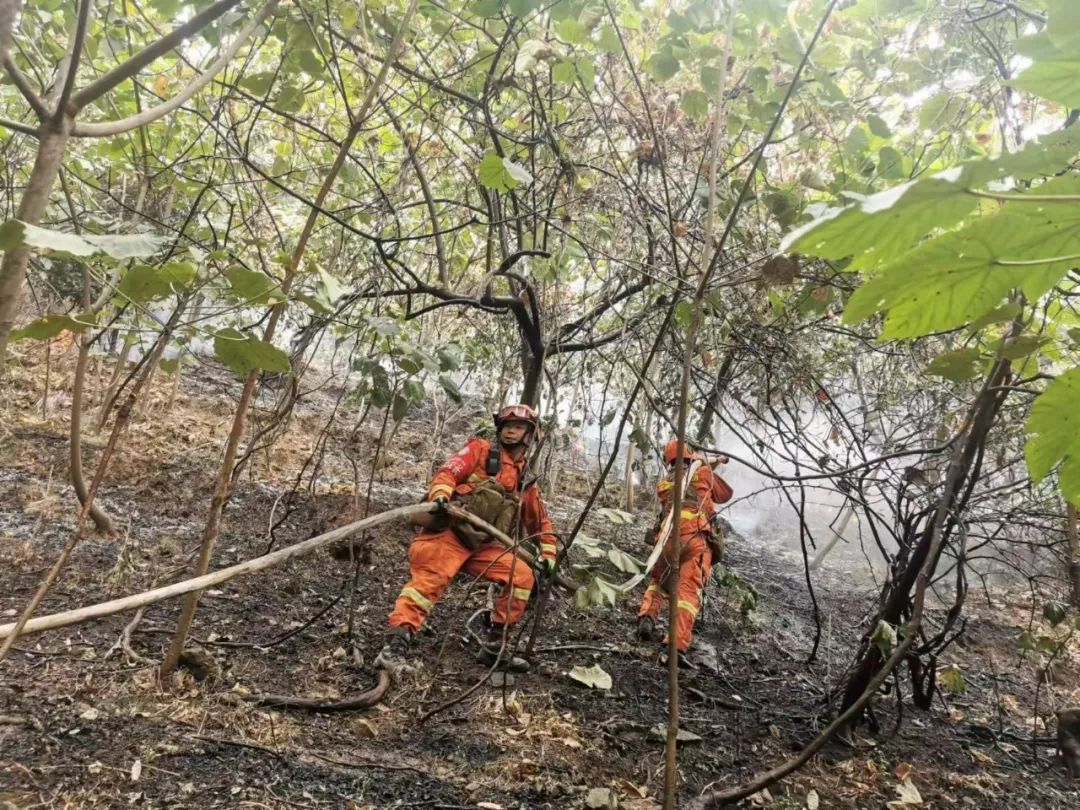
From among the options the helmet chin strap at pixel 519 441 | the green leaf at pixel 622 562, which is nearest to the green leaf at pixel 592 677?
the green leaf at pixel 622 562

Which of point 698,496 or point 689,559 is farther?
point 698,496

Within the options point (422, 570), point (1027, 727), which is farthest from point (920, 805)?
point (422, 570)

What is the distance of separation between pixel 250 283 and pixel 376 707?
2.28m

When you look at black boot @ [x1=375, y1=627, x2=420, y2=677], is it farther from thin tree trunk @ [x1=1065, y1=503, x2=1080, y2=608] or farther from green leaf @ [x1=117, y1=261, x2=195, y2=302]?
thin tree trunk @ [x1=1065, y1=503, x2=1080, y2=608]

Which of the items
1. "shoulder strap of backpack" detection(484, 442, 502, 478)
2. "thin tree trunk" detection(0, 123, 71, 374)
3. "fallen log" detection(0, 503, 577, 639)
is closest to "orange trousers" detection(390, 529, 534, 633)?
"shoulder strap of backpack" detection(484, 442, 502, 478)

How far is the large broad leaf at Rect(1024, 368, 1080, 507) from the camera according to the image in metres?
0.66

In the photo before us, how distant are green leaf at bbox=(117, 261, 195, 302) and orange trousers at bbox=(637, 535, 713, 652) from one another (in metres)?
3.35

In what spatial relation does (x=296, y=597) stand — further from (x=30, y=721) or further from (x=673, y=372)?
(x=673, y=372)

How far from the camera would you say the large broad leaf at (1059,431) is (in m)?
0.66

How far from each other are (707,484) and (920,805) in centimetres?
213

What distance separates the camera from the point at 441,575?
3.70 metres

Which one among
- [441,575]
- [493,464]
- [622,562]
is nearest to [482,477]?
[493,464]

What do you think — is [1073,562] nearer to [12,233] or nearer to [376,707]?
[376,707]

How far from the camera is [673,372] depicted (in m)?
Answer: 4.87
